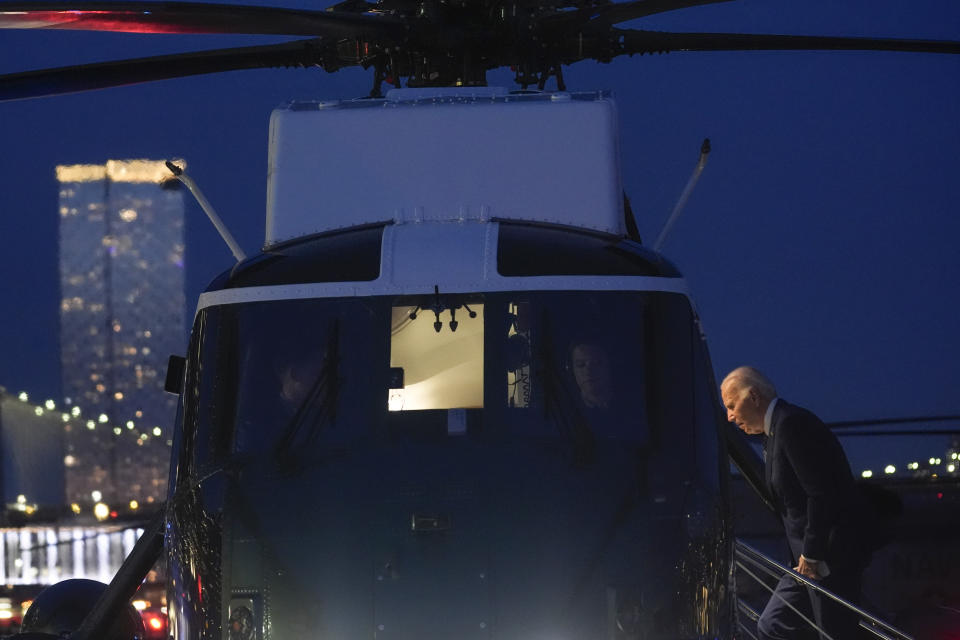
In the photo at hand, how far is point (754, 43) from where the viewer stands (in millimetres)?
11359

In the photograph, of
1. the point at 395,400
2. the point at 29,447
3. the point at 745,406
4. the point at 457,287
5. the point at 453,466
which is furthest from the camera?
the point at 29,447

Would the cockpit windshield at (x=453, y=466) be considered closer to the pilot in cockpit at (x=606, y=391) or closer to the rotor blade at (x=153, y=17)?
the pilot in cockpit at (x=606, y=391)

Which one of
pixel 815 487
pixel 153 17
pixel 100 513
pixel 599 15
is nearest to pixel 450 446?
pixel 815 487

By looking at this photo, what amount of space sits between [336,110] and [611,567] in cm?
387

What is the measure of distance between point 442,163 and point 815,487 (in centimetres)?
288

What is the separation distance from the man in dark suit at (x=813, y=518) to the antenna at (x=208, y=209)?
358cm

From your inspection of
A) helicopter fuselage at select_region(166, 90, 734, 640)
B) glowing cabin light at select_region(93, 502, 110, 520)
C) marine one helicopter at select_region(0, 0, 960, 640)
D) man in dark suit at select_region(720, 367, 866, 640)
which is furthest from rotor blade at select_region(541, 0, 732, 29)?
glowing cabin light at select_region(93, 502, 110, 520)

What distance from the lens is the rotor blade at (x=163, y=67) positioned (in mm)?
9906

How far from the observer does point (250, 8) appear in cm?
885

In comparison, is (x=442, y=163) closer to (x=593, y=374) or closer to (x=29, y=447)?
(x=593, y=374)

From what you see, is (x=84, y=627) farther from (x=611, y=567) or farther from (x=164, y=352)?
(x=164, y=352)

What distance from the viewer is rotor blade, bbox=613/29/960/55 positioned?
11125 millimetres

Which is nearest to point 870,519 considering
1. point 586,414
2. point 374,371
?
point 586,414

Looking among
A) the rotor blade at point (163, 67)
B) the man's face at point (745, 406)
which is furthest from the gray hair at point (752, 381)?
the rotor blade at point (163, 67)
